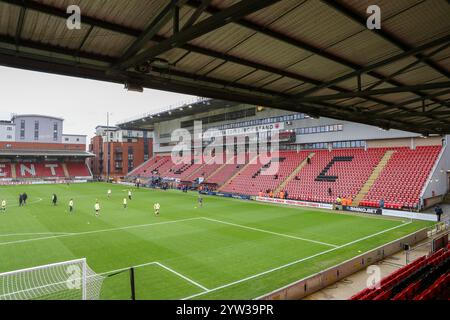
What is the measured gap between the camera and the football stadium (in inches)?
265

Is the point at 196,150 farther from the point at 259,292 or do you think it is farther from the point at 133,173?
the point at 259,292

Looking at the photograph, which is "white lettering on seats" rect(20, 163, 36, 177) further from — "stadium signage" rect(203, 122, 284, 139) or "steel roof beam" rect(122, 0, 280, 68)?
"steel roof beam" rect(122, 0, 280, 68)

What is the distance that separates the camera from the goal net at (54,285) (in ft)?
34.2

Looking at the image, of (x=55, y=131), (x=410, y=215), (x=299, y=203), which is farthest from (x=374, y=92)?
(x=55, y=131)

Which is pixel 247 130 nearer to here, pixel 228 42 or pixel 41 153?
pixel 228 42

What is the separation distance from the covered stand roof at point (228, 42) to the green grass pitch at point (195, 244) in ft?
24.9

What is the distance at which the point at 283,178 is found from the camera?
42312mm

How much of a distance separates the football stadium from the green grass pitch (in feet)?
0.42

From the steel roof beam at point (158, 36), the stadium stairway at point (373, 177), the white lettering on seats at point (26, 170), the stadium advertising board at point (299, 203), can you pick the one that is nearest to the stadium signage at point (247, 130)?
the stadium advertising board at point (299, 203)

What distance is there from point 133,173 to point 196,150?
2326 cm

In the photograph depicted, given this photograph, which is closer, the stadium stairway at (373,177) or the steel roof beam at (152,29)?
the steel roof beam at (152,29)

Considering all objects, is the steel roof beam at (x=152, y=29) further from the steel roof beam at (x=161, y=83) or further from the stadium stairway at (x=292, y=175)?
the stadium stairway at (x=292, y=175)

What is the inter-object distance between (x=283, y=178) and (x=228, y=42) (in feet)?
118

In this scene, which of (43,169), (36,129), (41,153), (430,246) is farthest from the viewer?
(36,129)
